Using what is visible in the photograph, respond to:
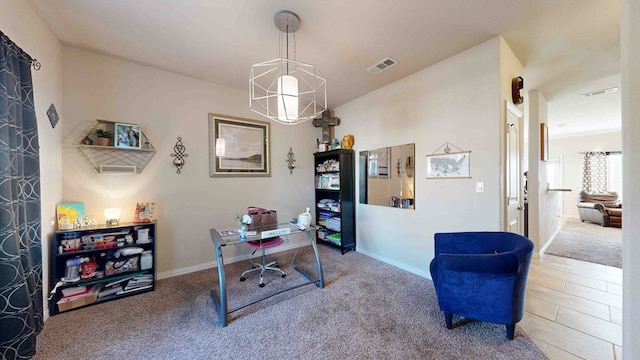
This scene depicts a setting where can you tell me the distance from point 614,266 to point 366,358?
4.02 metres

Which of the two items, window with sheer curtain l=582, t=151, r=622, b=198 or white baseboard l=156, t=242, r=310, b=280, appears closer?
white baseboard l=156, t=242, r=310, b=280

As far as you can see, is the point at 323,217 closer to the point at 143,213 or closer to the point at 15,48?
the point at 143,213

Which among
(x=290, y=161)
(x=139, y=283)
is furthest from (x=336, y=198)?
(x=139, y=283)

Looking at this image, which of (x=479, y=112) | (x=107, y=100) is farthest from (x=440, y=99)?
(x=107, y=100)

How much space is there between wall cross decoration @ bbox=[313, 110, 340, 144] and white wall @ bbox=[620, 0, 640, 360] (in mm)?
3501

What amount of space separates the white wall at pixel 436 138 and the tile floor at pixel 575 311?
89 cm

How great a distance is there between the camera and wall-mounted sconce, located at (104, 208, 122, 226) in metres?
2.45

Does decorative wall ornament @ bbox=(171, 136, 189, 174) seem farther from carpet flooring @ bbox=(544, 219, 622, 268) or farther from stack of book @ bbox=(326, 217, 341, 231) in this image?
carpet flooring @ bbox=(544, 219, 622, 268)

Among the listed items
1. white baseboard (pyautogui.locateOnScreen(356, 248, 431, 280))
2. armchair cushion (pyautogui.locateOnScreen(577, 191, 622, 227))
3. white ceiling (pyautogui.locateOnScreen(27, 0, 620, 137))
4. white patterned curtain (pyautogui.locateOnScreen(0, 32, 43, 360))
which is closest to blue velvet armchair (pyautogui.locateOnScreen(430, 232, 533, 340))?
white baseboard (pyautogui.locateOnScreen(356, 248, 431, 280))

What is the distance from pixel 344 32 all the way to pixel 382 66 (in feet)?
2.77

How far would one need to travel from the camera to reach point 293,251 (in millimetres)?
3838

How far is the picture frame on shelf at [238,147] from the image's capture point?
3.25 metres

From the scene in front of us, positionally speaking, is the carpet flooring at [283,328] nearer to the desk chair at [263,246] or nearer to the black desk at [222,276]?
the black desk at [222,276]

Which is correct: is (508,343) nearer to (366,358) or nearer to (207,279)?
(366,358)
